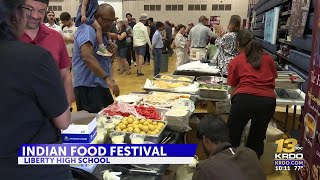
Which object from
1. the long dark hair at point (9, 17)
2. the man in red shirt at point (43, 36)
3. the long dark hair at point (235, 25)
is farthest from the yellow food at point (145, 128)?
the long dark hair at point (235, 25)

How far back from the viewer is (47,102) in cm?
107

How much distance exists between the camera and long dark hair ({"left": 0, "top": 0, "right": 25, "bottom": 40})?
100 centimetres

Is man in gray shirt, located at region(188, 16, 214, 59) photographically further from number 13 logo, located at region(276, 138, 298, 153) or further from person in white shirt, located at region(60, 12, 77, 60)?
number 13 logo, located at region(276, 138, 298, 153)

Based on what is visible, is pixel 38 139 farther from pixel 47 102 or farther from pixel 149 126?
pixel 149 126

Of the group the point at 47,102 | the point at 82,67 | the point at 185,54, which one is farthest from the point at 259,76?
the point at 185,54

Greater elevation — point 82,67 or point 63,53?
point 63,53

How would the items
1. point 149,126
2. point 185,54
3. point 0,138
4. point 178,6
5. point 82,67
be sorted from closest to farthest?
point 0,138, point 149,126, point 82,67, point 185,54, point 178,6

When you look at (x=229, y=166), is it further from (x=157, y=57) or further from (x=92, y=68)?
(x=157, y=57)

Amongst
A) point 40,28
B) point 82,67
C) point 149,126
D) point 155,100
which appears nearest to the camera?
point 40,28

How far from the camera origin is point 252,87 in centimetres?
306

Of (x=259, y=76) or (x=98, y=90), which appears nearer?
(x=98, y=90)

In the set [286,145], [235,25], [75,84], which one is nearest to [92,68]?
[75,84]

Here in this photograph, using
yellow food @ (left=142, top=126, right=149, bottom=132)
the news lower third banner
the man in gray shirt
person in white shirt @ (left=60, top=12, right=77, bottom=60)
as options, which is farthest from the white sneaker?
the man in gray shirt

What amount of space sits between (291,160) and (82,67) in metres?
2.27
